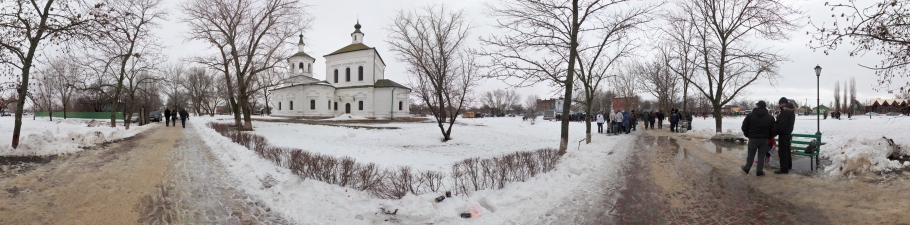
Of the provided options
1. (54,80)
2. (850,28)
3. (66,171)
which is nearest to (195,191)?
(66,171)

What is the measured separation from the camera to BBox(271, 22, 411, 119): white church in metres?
39.2

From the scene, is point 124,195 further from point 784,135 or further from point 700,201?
point 784,135

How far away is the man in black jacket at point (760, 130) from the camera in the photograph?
20.6 feet

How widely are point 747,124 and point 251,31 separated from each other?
22.7 metres

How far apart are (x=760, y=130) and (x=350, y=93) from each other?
127ft

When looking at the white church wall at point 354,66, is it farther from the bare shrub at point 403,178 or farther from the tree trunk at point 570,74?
the bare shrub at point 403,178

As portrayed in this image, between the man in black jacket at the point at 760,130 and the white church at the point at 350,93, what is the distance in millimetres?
35352

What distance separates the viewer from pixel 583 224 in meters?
4.22

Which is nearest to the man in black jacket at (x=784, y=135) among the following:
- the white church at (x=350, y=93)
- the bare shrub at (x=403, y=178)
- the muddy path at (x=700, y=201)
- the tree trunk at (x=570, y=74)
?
the muddy path at (x=700, y=201)

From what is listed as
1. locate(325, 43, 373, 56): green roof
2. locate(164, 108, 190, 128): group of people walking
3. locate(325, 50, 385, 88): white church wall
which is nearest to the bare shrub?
locate(164, 108, 190, 128): group of people walking

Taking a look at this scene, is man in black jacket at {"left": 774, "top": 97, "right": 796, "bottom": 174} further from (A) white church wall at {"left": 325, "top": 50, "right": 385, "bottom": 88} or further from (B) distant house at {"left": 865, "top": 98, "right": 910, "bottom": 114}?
(A) white church wall at {"left": 325, "top": 50, "right": 385, "bottom": 88}

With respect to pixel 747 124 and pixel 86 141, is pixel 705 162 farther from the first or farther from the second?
pixel 86 141

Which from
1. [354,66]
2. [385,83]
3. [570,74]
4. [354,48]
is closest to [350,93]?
[354,66]

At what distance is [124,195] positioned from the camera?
5.38m
